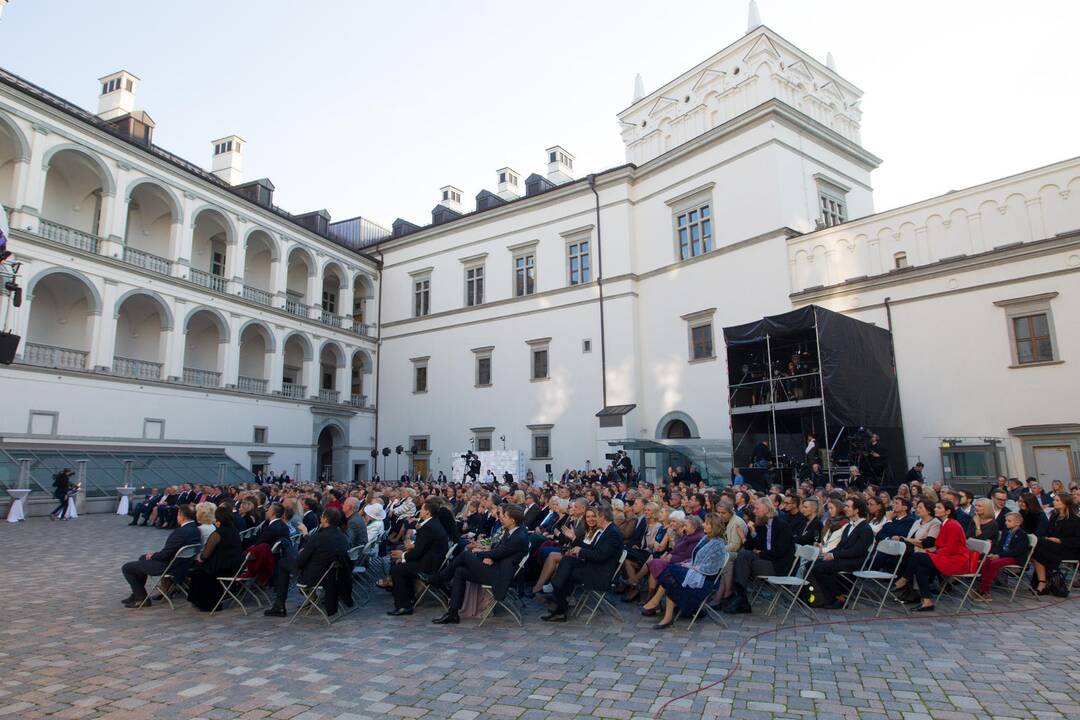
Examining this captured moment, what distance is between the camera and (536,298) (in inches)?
1216

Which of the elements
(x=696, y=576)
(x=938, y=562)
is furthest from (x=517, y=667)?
(x=938, y=562)

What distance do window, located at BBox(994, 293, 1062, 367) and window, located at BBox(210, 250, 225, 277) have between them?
3072 centimetres

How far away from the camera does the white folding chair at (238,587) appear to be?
8141 millimetres

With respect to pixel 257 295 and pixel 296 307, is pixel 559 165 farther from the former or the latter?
pixel 257 295

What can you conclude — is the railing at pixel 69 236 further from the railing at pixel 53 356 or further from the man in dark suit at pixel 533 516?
the man in dark suit at pixel 533 516

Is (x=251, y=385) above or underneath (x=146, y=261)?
underneath

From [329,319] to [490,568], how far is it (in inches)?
1127

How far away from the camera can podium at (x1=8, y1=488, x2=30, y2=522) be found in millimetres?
18375

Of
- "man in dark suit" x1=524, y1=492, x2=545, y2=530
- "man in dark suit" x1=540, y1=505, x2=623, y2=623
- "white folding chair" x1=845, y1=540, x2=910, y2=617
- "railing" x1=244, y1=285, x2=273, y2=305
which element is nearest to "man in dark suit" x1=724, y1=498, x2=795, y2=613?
"white folding chair" x1=845, y1=540, x2=910, y2=617

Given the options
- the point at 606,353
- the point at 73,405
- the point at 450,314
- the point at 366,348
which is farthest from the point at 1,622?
the point at 366,348

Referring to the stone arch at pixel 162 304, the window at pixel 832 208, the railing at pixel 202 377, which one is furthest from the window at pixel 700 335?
the stone arch at pixel 162 304

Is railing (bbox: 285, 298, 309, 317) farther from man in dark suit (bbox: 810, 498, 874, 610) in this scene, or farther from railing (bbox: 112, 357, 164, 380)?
man in dark suit (bbox: 810, 498, 874, 610)

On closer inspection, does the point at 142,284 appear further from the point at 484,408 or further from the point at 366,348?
the point at 484,408

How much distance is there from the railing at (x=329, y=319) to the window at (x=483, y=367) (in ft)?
25.6
